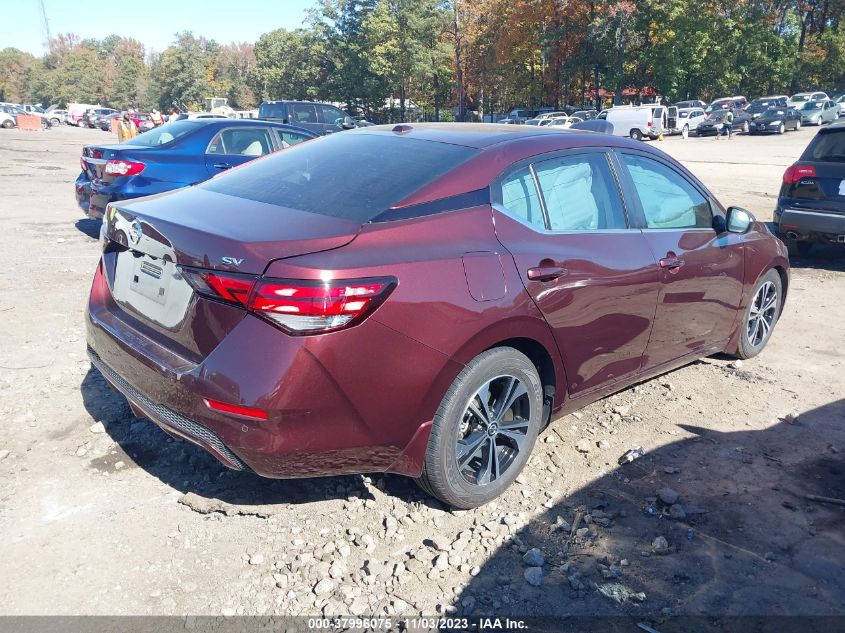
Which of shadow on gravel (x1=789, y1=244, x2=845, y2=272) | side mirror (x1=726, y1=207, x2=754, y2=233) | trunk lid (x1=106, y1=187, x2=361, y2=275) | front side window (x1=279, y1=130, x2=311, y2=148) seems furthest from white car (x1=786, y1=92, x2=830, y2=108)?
trunk lid (x1=106, y1=187, x2=361, y2=275)

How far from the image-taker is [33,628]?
240 centimetres

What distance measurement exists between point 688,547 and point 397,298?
67.8 inches

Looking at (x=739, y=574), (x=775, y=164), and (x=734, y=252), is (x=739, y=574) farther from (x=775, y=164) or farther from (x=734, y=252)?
(x=775, y=164)

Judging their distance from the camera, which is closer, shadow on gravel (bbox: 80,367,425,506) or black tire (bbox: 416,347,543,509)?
black tire (bbox: 416,347,543,509)

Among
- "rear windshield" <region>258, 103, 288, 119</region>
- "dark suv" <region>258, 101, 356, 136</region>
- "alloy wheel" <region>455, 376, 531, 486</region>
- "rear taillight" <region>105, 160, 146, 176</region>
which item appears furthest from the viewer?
"rear windshield" <region>258, 103, 288, 119</region>

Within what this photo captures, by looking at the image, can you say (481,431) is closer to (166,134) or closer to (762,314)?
(762,314)

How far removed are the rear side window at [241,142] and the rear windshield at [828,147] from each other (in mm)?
6922

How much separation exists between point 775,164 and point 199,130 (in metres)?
19.9

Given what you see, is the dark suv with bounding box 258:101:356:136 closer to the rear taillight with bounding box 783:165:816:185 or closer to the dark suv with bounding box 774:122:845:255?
the rear taillight with bounding box 783:165:816:185

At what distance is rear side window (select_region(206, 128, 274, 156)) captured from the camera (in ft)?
28.8

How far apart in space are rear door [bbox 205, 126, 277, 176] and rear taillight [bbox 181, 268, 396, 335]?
659 cm

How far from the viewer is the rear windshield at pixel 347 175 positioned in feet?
9.62

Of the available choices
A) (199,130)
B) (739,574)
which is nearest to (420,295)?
(739,574)

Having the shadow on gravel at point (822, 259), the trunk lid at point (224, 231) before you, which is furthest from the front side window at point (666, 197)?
the shadow on gravel at point (822, 259)
